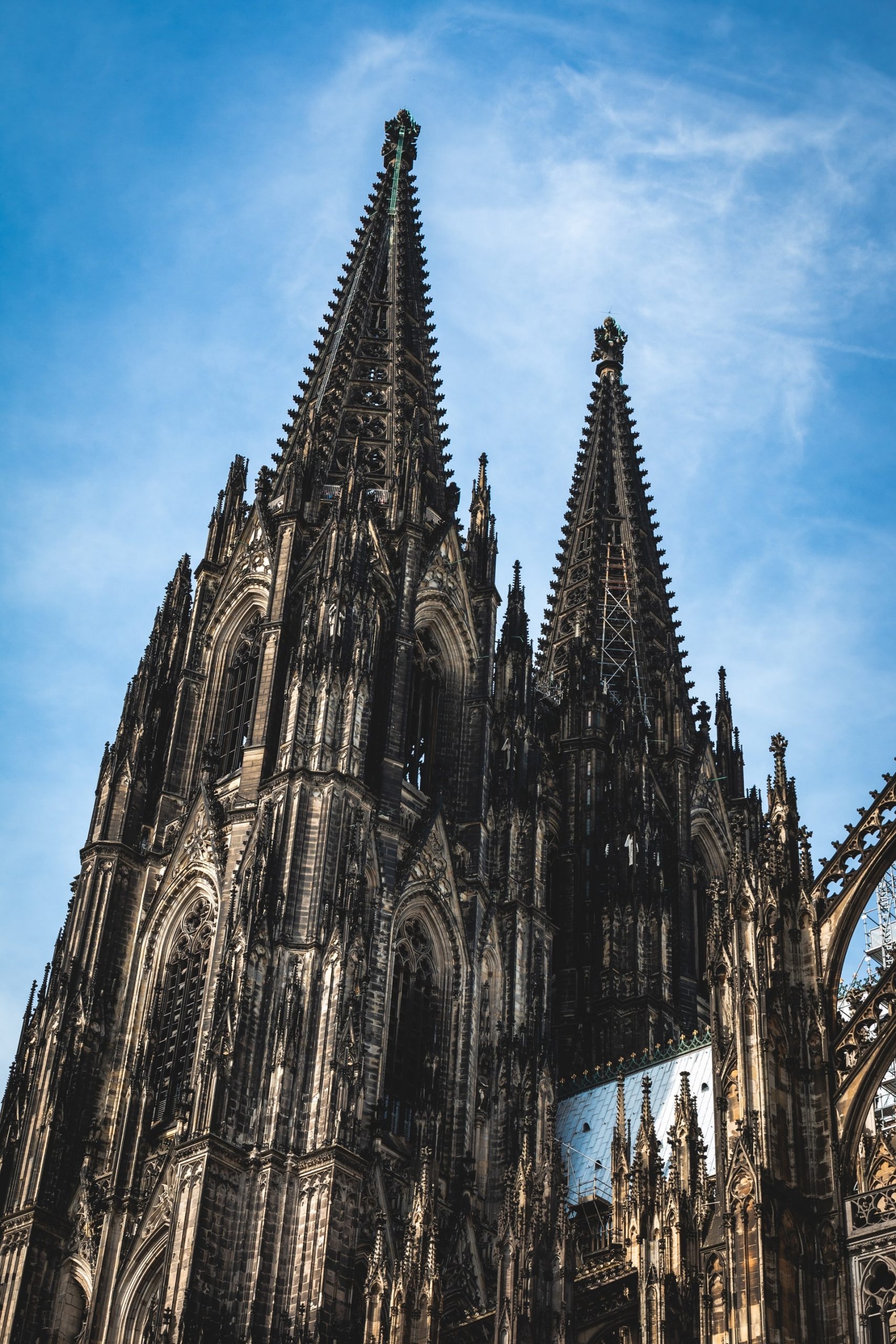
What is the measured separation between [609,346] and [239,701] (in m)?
31.8

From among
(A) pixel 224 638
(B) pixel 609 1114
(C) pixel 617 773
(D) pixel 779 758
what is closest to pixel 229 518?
(A) pixel 224 638

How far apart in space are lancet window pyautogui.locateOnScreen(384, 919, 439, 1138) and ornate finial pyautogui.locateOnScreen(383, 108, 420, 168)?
3257 centimetres

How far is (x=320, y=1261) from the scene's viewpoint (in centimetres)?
3422

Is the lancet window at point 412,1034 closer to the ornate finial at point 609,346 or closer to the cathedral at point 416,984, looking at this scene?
the cathedral at point 416,984

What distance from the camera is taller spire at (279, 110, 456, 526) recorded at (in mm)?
50750

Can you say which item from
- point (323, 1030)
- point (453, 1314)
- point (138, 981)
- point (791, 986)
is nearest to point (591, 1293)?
→ point (453, 1314)

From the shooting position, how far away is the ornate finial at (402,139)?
6475 cm

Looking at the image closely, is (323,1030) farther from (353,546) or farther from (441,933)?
(353,546)

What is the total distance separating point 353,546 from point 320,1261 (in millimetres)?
18372

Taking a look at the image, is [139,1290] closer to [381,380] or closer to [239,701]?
[239,701]

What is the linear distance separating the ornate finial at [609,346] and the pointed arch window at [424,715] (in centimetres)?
2678

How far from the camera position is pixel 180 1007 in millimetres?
41031

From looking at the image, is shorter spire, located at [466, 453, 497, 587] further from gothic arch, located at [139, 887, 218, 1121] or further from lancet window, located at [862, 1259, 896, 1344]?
lancet window, located at [862, 1259, 896, 1344]

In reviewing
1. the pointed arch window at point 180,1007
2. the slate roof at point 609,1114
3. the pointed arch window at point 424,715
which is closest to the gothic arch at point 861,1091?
the slate roof at point 609,1114
